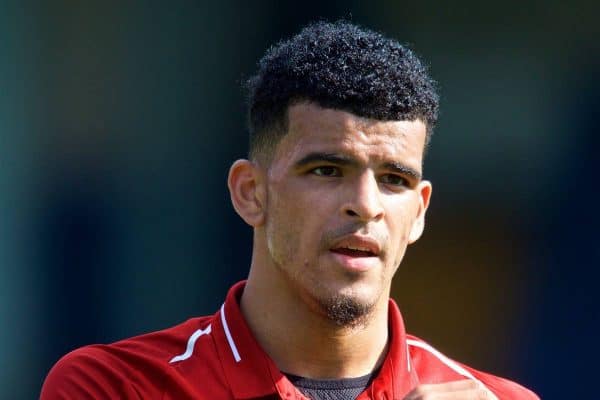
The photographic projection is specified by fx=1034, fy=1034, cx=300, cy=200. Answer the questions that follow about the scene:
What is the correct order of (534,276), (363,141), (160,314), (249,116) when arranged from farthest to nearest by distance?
(534,276), (160,314), (249,116), (363,141)

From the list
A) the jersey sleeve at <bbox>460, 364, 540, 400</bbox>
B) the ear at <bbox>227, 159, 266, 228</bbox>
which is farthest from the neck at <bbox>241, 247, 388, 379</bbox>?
the jersey sleeve at <bbox>460, 364, 540, 400</bbox>

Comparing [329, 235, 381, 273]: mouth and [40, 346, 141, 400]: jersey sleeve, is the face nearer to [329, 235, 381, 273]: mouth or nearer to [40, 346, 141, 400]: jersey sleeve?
[329, 235, 381, 273]: mouth

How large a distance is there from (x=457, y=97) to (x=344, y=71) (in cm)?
201

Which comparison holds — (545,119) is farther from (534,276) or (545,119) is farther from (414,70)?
(414,70)

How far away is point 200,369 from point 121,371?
174 millimetres

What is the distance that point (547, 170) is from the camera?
4098mm

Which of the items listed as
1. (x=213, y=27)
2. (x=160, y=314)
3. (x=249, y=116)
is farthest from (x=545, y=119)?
(x=249, y=116)

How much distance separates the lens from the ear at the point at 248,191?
236 centimetres

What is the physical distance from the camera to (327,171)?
2.24 meters

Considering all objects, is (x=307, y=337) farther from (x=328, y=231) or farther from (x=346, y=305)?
(x=328, y=231)

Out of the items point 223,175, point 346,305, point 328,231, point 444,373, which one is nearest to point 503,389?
point 444,373

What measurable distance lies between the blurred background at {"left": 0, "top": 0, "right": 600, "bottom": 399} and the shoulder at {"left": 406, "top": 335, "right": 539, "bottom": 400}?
1.42 metres

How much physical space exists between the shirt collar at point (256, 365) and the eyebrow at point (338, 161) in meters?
0.40

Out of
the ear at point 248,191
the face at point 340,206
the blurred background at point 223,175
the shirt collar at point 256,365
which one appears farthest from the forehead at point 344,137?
the blurred background at point 223,175
